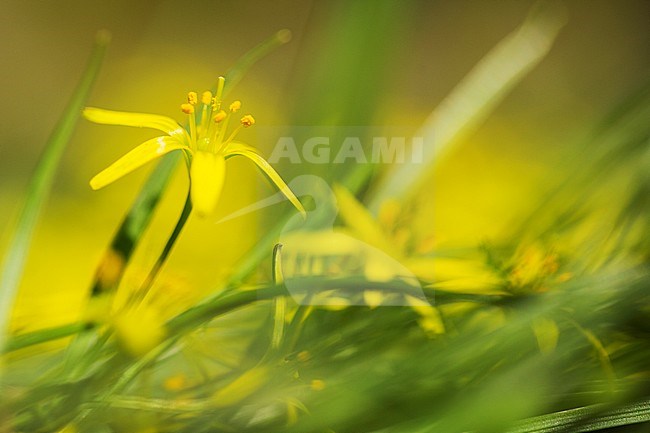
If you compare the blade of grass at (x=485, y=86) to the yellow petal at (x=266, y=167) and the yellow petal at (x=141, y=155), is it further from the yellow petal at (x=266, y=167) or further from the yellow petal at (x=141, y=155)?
the yellow petal at (x=141, y=155)

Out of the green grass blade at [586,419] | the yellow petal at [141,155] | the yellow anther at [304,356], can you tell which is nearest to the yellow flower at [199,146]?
the yellow petal at [141,155]

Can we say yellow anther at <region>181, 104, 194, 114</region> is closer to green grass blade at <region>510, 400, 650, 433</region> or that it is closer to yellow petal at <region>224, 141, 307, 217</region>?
yellow petal at <region>224, 141, 307, 217</region>

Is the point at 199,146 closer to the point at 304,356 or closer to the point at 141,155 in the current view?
the point at 141,155

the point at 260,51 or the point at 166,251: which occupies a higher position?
the point at 260,51

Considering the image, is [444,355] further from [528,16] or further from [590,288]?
[528,16]

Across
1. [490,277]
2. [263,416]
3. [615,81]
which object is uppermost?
[615,81]

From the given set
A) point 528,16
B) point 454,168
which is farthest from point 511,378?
point 528,16

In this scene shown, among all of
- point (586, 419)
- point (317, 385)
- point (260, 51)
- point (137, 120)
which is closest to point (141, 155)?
point (137, 120)
